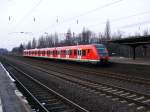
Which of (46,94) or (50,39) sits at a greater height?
(50,39)

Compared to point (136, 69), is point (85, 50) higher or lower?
higher

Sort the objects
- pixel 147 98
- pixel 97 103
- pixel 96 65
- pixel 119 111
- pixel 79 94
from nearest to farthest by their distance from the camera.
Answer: pixel 119 111, pixel 97 103, pixel 147 98, pixel 79 94, pixel 96 65

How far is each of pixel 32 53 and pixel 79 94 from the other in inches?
2332

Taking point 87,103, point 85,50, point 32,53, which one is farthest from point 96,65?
point 32,53

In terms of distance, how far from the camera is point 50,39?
396 ft

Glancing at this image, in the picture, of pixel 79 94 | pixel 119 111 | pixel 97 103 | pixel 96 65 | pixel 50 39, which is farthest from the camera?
pixel 50 39

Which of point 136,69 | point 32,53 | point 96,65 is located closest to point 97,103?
point 136,69

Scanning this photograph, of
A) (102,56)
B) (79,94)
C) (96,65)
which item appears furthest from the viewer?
(96,65)

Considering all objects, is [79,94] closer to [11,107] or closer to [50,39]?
[11,107]

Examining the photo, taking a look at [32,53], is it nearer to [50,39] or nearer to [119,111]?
[50,39]

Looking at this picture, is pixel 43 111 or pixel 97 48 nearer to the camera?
pixel 43 111

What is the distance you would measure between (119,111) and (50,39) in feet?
368

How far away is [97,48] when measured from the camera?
103ft

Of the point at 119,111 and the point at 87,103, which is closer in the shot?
the point at 119,111
